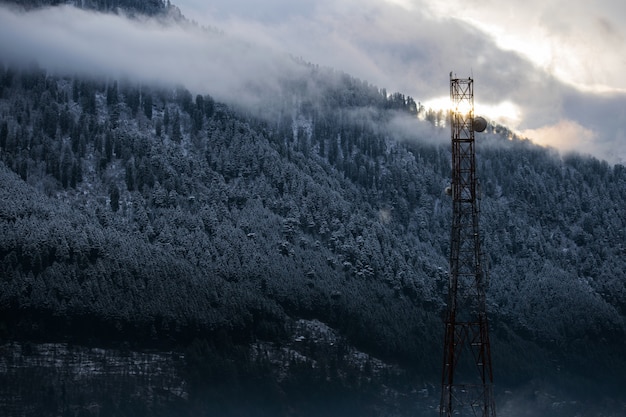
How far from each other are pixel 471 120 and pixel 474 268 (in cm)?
1693

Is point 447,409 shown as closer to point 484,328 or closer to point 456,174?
point 484,328

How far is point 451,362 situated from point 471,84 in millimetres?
31364

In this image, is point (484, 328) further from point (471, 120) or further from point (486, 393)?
point (471, 120)

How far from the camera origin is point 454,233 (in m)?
115

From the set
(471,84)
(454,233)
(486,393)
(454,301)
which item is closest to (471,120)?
(471,84)

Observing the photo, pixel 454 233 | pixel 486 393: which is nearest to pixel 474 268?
pixel 454 233

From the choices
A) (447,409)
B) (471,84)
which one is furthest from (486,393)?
(471,84)

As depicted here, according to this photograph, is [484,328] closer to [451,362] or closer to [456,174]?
[451,362]

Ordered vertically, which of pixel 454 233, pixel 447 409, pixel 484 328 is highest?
pixel 454 233

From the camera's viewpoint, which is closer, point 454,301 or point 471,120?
point 454,301

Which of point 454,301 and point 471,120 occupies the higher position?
point 471,120

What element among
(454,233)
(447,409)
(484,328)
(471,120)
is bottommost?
(447,409)

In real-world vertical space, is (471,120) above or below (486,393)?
above

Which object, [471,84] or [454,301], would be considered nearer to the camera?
[454,301]
